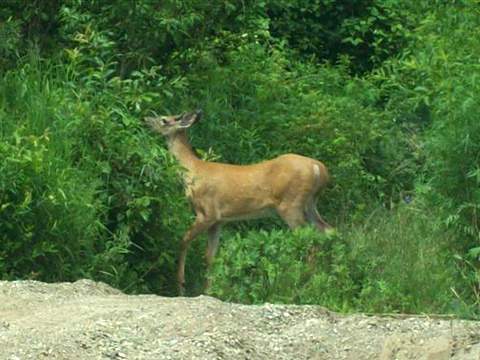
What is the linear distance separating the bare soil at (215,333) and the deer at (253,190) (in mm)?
5195

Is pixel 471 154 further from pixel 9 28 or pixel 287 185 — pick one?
pixel 9 28

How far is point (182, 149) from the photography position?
1431 cm

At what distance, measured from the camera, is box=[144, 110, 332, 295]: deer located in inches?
536

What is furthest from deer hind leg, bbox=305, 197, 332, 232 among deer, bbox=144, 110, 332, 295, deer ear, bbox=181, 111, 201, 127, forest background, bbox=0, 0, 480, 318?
deer ear, bbox=181, 111, 201, 127

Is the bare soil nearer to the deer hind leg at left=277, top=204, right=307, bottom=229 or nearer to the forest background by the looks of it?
the forest background

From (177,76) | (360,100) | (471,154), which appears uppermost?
(471,154)

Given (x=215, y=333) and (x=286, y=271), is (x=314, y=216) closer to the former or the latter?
(x=286, y=271)

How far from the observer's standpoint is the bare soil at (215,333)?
289 inches

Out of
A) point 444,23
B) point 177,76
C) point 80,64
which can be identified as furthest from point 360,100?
point 444,23

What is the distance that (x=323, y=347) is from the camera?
7.61 metres

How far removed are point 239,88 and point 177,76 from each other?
113 cm

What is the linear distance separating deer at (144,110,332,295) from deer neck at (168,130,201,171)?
0.08 meters

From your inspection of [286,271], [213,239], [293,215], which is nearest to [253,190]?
[293,215]

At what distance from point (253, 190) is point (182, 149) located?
91 centimetres
